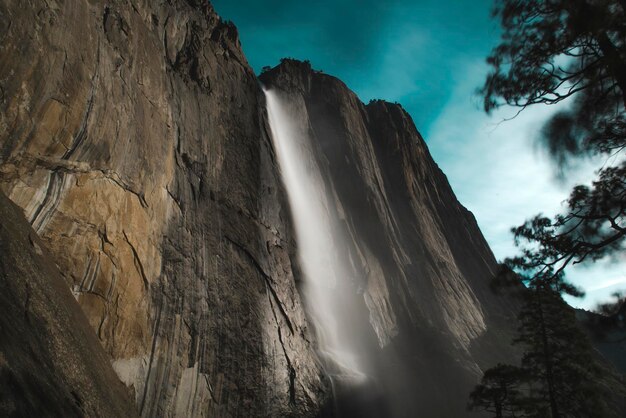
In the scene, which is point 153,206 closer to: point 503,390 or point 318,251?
point 318,251

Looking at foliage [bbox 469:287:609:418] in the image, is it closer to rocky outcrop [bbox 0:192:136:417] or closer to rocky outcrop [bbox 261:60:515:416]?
rocky outcrop [bbox 261:60:515:416]

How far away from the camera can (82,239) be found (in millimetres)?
9188

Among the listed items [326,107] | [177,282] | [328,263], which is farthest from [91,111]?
[326,107]

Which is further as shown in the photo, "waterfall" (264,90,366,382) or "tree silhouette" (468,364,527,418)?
"waterfall" (264,90,366,382)

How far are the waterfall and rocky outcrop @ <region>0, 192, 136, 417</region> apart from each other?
37.4 ft

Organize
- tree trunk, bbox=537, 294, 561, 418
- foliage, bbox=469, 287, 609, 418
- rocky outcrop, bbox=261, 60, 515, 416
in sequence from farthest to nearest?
rocky outcrop, bbox=261, 60, 515, 416, foliage, bbox=469, 287, 609, 418, tree trunk, bbox=537, 294, 561, 418

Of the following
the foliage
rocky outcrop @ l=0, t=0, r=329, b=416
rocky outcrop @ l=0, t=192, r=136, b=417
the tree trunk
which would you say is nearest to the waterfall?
rocky outcrop @ l=0, t=0, r=329, b=416

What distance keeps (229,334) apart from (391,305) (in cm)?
1425

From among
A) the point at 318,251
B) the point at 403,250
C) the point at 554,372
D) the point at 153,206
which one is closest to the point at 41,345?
the point at 153,206

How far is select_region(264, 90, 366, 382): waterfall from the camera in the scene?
1881 centimetres

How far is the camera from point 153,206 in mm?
11852

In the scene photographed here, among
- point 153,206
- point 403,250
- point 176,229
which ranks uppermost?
point 403,250

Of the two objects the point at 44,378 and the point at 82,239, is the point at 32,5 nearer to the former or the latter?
the point at 82,239

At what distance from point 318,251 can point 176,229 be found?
1114 centimetres
